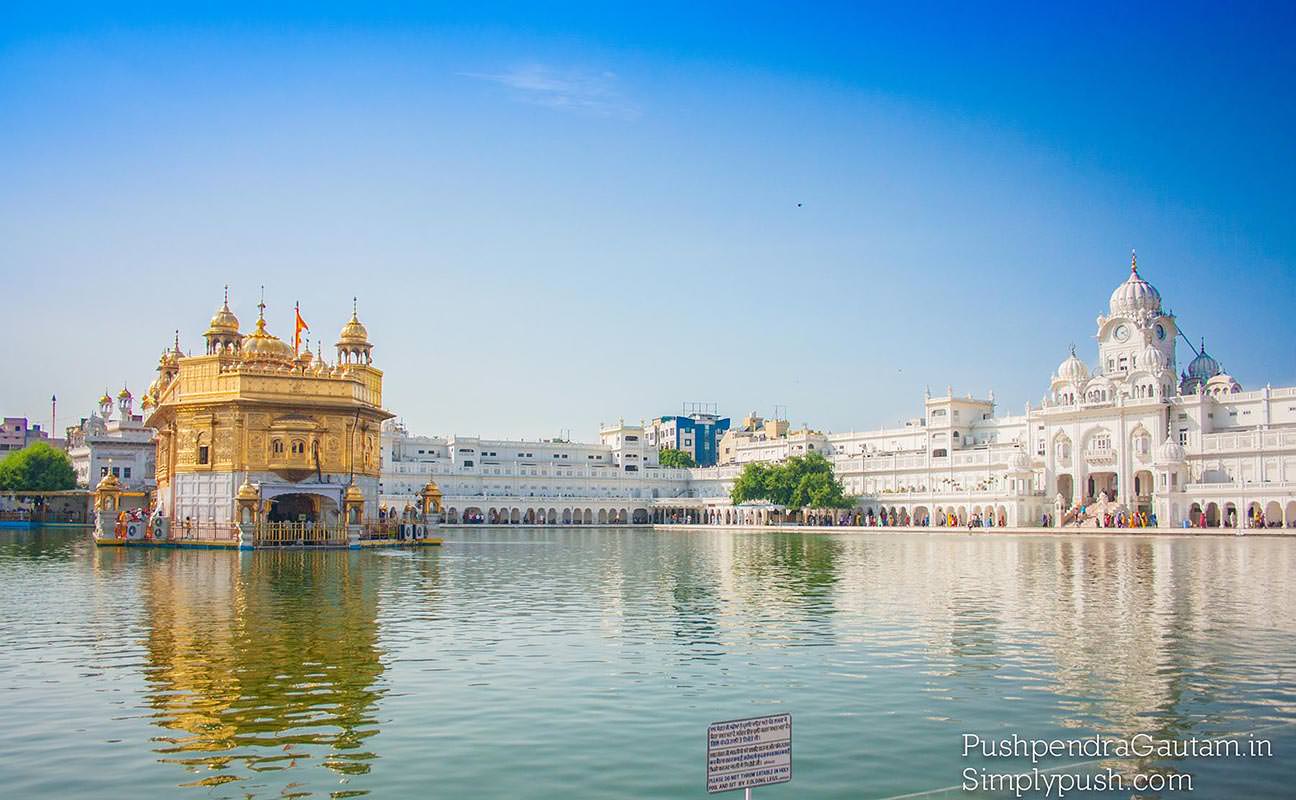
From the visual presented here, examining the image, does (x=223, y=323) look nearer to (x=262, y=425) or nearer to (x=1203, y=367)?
(x=262, y=425)

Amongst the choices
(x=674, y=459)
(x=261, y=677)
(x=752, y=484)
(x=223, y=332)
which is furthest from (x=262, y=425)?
(x=674, y=459)

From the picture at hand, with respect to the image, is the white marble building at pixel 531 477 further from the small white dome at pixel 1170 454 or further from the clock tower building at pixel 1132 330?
the small white dome at pixel 1170 454

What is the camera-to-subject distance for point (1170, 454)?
71438 millimetres

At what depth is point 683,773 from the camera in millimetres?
9859

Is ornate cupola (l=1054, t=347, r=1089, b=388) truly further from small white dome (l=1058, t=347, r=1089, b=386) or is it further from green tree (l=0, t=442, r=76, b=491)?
green tree (l=0, t=442, r=76, b=491)

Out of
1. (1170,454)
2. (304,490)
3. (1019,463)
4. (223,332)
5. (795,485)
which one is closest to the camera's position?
(304,490)

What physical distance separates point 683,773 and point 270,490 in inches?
1568

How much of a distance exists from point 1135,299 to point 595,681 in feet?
258

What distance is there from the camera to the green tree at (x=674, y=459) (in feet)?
427

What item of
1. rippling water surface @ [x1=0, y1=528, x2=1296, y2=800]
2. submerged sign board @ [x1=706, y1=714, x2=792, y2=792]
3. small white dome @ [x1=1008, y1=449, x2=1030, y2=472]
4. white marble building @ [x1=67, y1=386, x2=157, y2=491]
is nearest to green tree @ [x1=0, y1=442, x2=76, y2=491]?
white marble building @ [x1=67, y1=386, x2=157, y2=491]

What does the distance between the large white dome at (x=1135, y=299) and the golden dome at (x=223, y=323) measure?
6084 cm

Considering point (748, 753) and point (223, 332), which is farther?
point (223, 332)

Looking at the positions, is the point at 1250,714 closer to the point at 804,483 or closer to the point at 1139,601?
the point at 1139,601

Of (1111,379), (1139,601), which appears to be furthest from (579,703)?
(1111,379)
